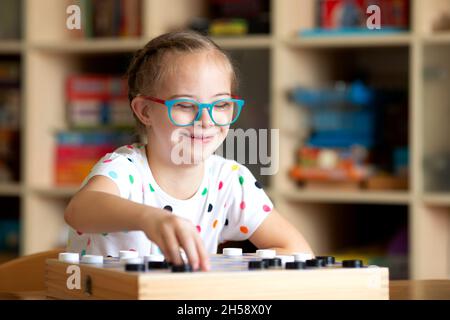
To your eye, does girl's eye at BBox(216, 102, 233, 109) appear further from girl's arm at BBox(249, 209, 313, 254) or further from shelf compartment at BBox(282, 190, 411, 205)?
shelf compartment at BBox(282, 190, 411, 205)

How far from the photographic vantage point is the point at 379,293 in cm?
82

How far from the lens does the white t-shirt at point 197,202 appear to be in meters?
1.16

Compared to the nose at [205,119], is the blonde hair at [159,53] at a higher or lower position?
higher

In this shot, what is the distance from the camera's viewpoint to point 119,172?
1130 millimetres

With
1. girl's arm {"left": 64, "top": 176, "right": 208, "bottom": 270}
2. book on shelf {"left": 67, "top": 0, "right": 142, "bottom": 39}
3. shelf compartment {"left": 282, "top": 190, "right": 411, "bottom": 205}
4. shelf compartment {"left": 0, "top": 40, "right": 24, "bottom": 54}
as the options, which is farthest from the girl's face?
shelf compartment {"left": 0, "top": 40, "right": 24, "bottom": 54}

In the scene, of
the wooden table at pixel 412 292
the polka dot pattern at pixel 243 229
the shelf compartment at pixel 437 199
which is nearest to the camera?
the wooden table at pixel 412 292

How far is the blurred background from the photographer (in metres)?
2.34

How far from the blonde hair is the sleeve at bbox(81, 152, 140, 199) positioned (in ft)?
0.33

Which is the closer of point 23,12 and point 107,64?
point 23,12

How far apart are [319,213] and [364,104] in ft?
1.18

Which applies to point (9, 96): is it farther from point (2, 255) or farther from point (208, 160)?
point (208, 160)

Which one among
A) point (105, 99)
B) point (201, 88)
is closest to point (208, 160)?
point (201, 88)

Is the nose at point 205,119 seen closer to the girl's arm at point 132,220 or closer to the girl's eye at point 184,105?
the girl's eye at point 184,105

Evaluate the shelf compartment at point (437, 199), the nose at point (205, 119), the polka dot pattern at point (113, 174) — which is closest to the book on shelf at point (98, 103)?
the shelf compartment at point (437, 199)
